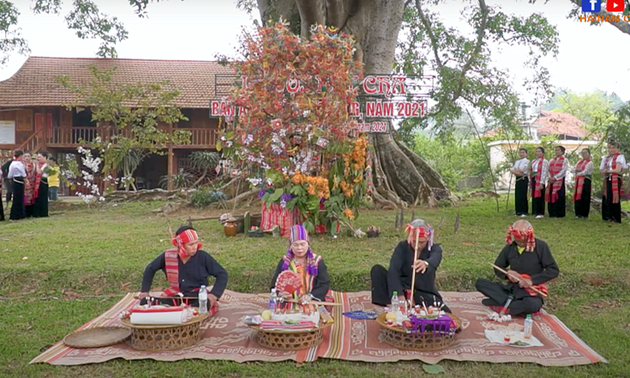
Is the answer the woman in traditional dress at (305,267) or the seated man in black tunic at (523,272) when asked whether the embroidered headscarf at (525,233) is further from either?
the woman in traditional dress at (305,267)

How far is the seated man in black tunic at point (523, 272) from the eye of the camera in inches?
199

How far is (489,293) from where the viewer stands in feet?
17.3

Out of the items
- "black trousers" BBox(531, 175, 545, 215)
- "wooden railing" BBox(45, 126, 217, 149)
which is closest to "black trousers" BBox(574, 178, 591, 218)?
"black trousers" BBox(531, 175, 545, 215)

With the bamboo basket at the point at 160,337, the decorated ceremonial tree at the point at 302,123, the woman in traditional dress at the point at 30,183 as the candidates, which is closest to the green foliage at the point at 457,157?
the decorated ceremonial tree at the point at 302,123

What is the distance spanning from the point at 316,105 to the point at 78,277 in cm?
378

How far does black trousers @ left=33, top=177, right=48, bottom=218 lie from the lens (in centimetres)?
1215

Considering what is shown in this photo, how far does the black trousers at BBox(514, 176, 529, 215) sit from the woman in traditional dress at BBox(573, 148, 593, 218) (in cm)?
96

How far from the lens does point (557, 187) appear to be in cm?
1097

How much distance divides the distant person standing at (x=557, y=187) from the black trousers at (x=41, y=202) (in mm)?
10547

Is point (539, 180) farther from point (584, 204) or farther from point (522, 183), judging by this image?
point (584, 204)

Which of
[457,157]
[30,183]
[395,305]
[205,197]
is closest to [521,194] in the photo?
[205,197]

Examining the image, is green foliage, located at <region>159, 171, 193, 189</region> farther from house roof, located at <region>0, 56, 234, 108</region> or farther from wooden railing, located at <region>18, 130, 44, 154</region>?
wooden railing, located at <region>18, 130, 44, 154</region>

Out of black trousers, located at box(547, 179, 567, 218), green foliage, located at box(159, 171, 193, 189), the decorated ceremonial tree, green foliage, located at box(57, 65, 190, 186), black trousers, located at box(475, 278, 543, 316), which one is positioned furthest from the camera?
green foliage, located at box(159, 171, 193, 189)

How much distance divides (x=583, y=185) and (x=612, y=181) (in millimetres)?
796
